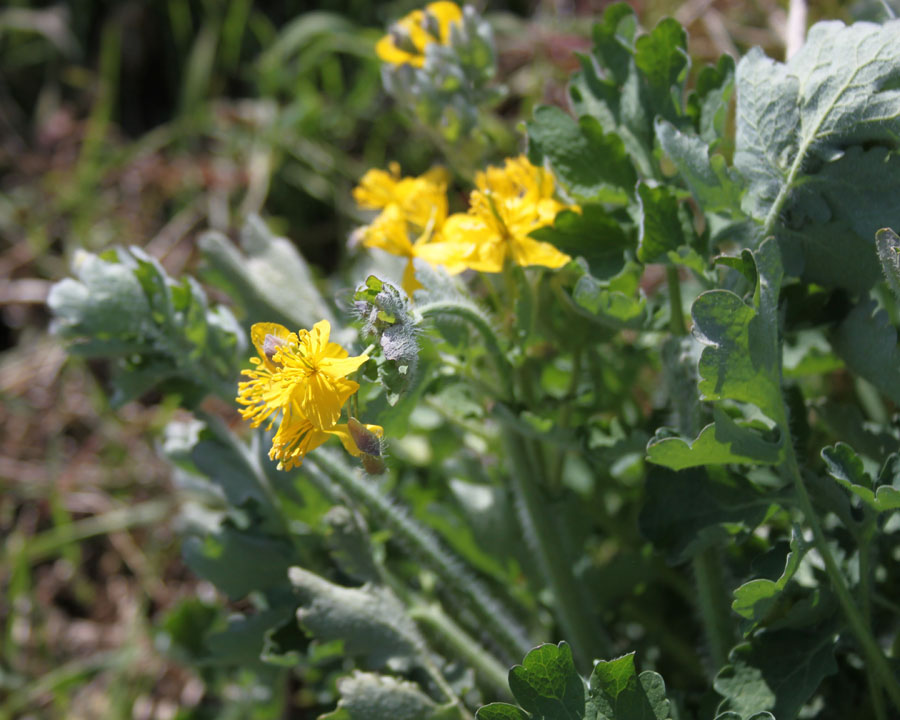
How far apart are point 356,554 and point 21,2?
3546 millimetres

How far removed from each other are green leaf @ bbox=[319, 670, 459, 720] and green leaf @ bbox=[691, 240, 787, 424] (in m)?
0.71

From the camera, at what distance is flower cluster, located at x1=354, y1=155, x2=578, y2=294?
4.77 feet

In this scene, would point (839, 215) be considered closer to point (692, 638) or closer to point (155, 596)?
point (692, 638)

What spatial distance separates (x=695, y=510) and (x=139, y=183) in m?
2.92

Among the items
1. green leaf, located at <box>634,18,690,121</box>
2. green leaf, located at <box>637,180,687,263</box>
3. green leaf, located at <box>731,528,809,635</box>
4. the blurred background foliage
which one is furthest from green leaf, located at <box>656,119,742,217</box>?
the blurred background foliage

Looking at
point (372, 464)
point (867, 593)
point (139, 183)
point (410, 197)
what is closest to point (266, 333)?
point (372, 464)

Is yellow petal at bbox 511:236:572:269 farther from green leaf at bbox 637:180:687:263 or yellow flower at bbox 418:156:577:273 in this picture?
green leaf at bbox 637:180:687:263

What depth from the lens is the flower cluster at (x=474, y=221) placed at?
146 centimetres

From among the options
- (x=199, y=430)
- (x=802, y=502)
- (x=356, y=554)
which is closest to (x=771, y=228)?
(x=802, y=502)

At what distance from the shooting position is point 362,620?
1509mm

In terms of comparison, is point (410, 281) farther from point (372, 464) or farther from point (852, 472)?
point (852, 472)

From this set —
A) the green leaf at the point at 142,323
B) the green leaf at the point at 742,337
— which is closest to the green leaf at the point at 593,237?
the green leaf at the point at 742,337

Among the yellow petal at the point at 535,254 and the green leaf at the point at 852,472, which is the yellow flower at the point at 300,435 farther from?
the green leaf at the point at 852,472

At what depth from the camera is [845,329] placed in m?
1.42
